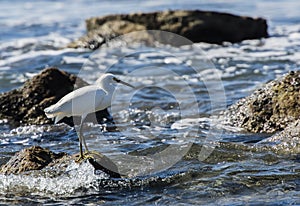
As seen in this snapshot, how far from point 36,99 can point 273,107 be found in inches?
108

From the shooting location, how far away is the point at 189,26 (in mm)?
12719

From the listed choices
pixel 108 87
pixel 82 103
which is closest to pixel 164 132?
pixel 108 87

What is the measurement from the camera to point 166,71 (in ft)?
34.9

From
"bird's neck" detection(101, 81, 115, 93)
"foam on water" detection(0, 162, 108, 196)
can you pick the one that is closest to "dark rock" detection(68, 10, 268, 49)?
"bird's neck" detection(101, 81, 115, 93)

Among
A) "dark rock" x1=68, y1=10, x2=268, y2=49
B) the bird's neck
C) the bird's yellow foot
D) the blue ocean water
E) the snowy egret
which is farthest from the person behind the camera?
"dark rock" x1=68, y1=10, x2=268, y2=49

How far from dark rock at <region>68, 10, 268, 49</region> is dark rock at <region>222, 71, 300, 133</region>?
5.85m

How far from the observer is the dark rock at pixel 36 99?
7414mm

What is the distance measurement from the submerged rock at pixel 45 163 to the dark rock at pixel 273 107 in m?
2.07

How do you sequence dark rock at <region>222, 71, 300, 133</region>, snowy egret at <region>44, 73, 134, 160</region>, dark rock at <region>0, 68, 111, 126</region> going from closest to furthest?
snowy egret at <region>44, 73, 134, 160</region>, dark rock at <region>222, 71, 300, 133</region>, dark rock at <region>0, 68, 111, 126</region>

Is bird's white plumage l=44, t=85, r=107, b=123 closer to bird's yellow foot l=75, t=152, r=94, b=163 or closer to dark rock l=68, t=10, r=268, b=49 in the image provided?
bird's yellow foot l=75, t=152, r=94, b=163

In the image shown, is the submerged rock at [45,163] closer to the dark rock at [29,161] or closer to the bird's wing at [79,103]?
the dark rock at [29,161]

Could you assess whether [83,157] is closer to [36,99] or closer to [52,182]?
[52,182]

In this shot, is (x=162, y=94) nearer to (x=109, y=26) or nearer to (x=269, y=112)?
(x=269, y=112)

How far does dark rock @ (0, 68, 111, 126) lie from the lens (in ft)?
24.3
